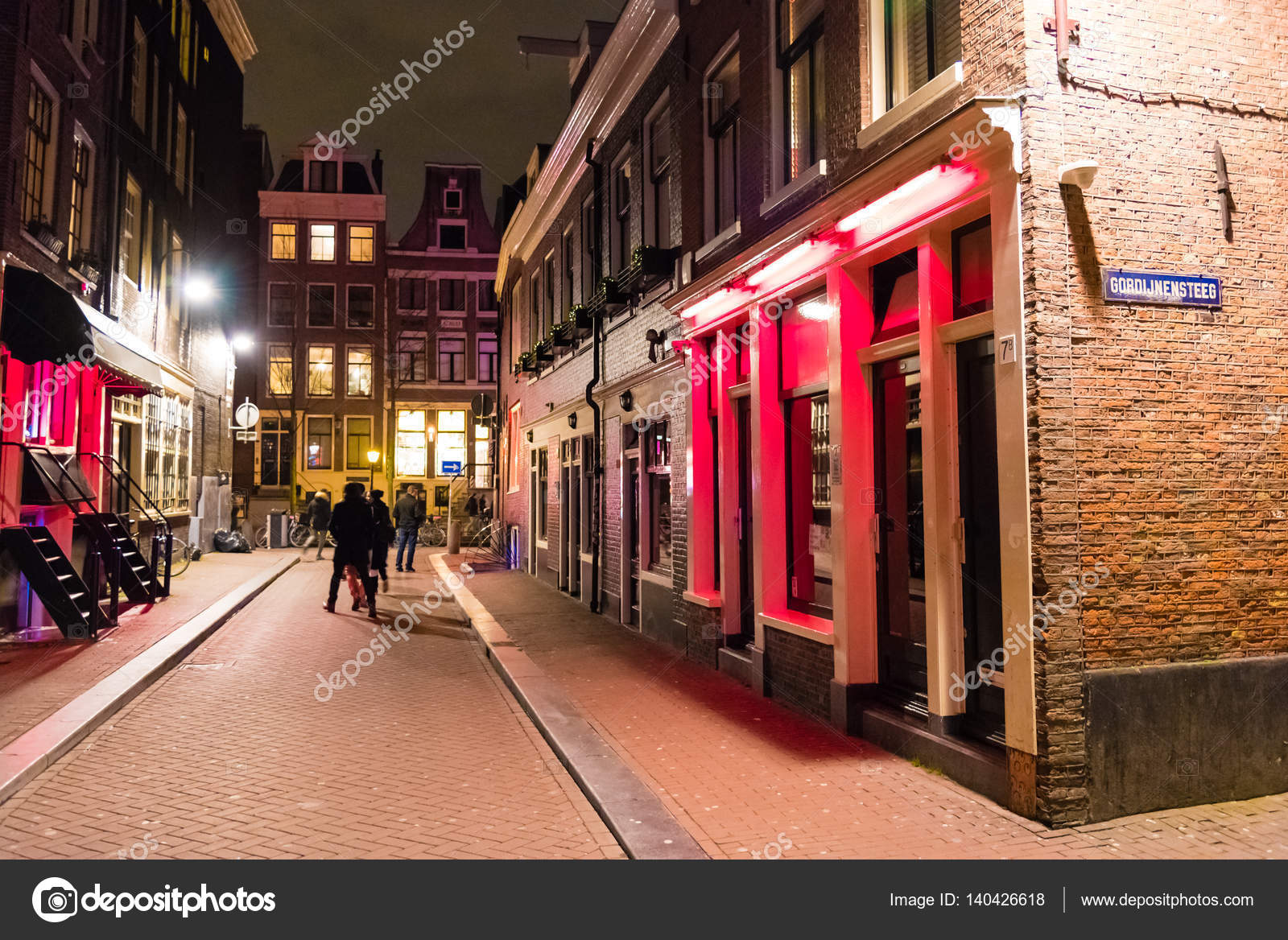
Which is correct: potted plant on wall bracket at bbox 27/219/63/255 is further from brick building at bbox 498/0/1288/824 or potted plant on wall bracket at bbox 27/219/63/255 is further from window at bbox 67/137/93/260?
brick building at bbox 498/0/1288/824

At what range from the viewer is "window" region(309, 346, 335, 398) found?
4025 centimetres

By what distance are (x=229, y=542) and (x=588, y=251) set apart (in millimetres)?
14527

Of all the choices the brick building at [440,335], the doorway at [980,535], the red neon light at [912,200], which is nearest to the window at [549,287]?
the red neon light at [912,200]

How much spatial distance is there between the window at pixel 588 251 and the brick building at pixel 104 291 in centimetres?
700

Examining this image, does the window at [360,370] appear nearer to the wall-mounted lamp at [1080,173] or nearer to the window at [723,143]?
the window at [723,143]

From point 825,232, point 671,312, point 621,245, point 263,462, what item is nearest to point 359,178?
point 263,462

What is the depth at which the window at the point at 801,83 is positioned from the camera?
7.75 meters

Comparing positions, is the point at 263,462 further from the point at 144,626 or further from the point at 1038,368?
the point at 1038,368

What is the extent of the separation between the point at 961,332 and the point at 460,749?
172 inches

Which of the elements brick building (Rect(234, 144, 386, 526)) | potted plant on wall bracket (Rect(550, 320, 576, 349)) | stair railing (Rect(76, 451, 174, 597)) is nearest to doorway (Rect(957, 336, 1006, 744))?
potted plant on wall bracket (Rect(550, 320, 576, 349))

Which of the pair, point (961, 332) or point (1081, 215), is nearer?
point (1081, 215)

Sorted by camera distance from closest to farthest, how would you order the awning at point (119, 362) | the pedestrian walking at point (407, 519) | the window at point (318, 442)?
the awning at point (119, 362) → the pedestrian walking at point (407, 519) → the window at point (318, 442)

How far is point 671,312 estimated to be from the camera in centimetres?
1005
